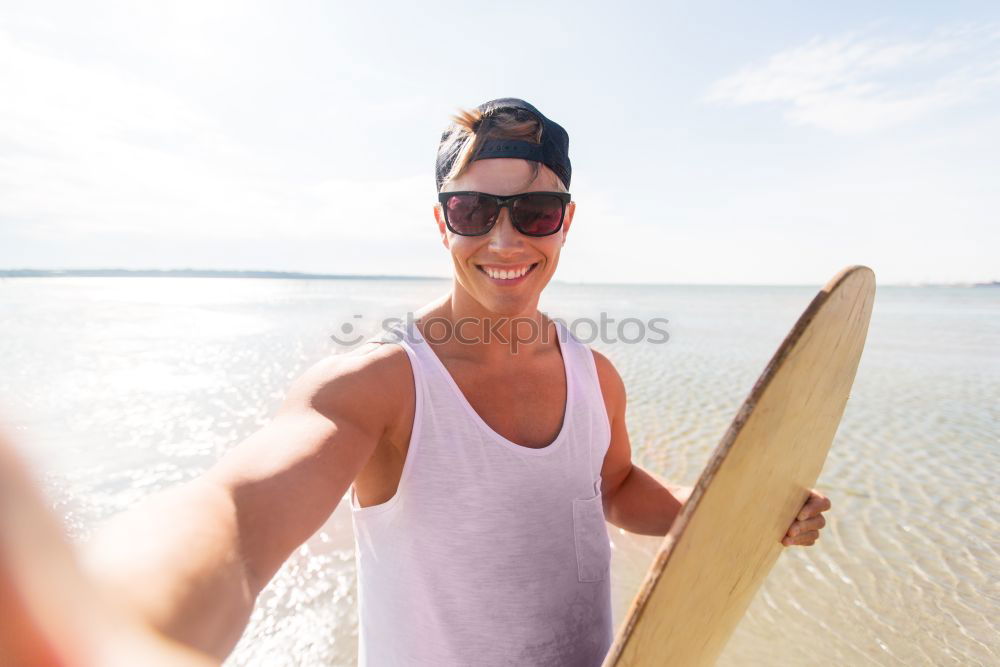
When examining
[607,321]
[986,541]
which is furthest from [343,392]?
[607,321]

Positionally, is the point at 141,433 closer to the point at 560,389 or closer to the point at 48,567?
the point at 560,389

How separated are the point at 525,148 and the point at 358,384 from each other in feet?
3.06

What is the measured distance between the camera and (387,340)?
1536mm

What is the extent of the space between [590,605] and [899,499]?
19.4 feet

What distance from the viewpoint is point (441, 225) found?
6.31 feet

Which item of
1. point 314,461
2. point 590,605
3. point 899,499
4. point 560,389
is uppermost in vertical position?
point 560,389

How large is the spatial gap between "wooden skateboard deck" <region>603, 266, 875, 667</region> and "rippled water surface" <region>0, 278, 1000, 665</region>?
40.1 inches

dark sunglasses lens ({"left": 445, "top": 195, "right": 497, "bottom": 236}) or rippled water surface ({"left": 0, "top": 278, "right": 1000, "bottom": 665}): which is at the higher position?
dark sunglasses lens ({"left": 445, "top": 195, "right": 497, "bottom": 236})

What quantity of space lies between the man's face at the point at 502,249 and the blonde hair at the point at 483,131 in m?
→ 0.03

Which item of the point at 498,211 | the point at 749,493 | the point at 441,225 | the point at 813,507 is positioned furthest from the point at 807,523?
the point at 441,225

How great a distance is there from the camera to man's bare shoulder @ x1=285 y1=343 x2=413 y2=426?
133cm

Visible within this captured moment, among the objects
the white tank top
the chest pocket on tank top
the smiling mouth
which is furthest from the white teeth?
the chest pocket on tank top

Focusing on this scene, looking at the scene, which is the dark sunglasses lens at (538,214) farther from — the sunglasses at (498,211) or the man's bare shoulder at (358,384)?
the man's bare shoulder at (358,384)

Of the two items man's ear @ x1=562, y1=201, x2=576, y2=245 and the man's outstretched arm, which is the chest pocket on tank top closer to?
the man's outstretched arm
